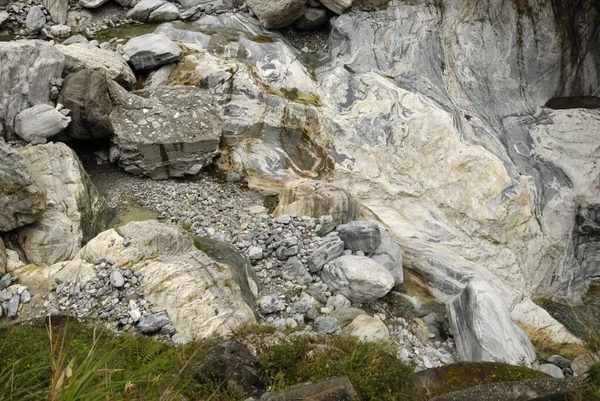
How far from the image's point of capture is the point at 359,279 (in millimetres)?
8812

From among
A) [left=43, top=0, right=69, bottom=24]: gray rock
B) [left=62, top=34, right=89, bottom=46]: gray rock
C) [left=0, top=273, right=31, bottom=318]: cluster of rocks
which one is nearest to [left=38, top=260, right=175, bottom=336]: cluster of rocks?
[left=0, top=273, right=31, bottom=318]: cluster of rocks

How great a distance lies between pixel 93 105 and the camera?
34.8ft

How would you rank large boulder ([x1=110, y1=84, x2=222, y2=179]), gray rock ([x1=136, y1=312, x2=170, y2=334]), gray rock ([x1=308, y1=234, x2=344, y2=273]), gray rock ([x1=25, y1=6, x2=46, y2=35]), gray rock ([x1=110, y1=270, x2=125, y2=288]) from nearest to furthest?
1. gray rock ([x1=136, y1=312, x2=170, y2=334])
2. gray rock ([x1=110, y1=270, x2=125, y2=288])
3. gray rock ([x1=308, y1=234, x2=344, y2=273])
4. large boulder ([x1=110, y1=84, x2=222, y2=179])
5. gray rock ([x1=25, y1=6, x2=46, y2=35])

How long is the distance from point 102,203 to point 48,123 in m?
2.09

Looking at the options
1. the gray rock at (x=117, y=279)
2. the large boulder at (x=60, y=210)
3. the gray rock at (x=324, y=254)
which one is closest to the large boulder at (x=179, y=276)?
the gray rock at (x=117, y=279)

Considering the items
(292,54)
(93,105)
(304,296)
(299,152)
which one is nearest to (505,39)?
(292,54)

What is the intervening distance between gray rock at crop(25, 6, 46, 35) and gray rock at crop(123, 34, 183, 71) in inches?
119

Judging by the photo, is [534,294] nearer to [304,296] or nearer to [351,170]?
[351,170]

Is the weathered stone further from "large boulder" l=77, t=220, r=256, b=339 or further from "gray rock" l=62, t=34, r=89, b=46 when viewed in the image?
"gray rock" l=62, t=34, r=89, b=46

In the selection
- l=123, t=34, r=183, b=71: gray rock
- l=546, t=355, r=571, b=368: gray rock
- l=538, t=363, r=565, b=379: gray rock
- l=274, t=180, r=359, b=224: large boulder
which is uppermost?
l=123, t=34, r=183, b=71: gray rock

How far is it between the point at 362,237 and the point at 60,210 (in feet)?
18.9

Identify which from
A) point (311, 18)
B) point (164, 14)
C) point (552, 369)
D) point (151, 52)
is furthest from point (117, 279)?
point (311, 18)

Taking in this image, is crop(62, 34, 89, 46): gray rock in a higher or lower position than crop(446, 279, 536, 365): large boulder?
higher

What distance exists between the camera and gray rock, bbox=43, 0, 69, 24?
1423cm
